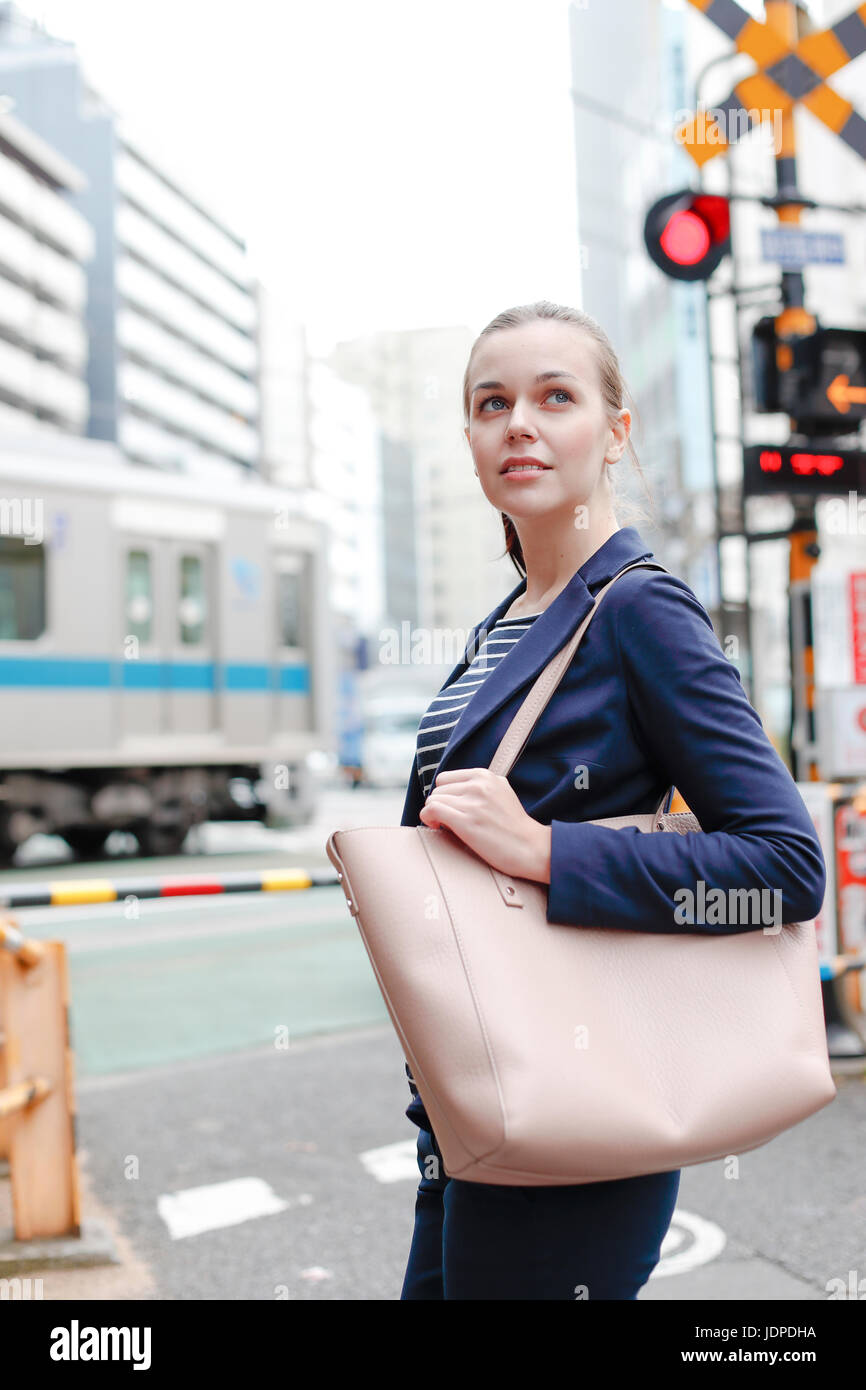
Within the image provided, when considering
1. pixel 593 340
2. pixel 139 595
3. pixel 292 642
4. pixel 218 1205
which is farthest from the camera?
pixel 292 642

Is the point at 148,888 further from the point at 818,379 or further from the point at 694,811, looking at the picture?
the point at 818,379

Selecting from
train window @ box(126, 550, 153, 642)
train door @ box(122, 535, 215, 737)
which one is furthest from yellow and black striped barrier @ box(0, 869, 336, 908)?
train window @ box(126, 550, 153, 642)

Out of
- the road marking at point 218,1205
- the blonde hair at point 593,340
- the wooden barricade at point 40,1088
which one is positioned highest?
the blonde hair at point 593,340

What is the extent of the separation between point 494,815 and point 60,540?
1108cm

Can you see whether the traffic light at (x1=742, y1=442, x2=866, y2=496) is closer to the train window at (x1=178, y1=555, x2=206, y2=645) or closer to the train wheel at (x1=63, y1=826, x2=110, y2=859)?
the train window at (x1=178, y1=555, x2=206, y2=645)

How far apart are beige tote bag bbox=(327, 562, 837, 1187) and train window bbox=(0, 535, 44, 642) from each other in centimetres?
1072

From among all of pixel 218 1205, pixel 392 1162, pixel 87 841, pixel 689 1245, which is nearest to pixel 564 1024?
pixel 689 1245

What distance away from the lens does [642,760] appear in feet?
4.09

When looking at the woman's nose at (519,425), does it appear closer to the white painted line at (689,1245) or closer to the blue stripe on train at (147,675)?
the white painted line at (689,1245)

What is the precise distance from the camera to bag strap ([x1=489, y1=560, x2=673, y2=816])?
1.24 m

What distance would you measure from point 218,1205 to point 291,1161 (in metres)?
0.42

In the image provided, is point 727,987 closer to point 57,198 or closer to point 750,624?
point 750,624

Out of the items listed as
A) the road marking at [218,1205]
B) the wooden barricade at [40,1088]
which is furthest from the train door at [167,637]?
the wooden barricade at [40,1088]

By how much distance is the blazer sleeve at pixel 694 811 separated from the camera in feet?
3.78
